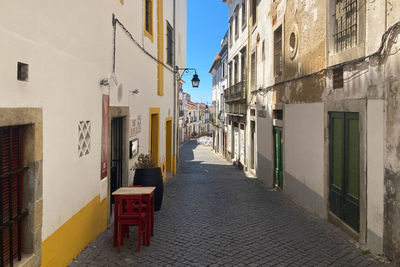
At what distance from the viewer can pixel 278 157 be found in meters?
11.1

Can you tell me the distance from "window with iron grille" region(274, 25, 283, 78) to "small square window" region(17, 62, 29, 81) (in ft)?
27.2

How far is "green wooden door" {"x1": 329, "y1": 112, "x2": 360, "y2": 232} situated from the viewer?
5.94 m

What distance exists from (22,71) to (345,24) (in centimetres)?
543

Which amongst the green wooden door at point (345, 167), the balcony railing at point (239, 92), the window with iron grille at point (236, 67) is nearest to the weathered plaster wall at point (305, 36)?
the green wooden door at point (345, 167)

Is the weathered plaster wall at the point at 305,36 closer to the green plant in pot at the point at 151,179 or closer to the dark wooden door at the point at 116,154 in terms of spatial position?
the green plant in pot at the point at 151,179

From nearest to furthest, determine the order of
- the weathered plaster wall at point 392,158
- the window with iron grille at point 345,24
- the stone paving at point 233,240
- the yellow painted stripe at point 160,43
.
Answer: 1. the weathered plaster wall at point 392,158
2. the stone paving at point 233,240
3. the window with iron grille at point 345,24
4. the yellow painted stripe at point 160,43

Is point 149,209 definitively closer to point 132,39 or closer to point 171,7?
point 132,39

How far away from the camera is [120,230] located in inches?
199

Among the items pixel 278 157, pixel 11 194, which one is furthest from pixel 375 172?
pixel 278 157

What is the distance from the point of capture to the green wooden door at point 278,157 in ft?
35.4

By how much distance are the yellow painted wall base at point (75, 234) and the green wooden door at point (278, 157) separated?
6.15m

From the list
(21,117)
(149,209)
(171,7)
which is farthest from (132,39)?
(171,7)

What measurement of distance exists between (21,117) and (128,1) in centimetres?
492

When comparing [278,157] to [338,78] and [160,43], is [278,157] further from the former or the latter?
[160,43]
